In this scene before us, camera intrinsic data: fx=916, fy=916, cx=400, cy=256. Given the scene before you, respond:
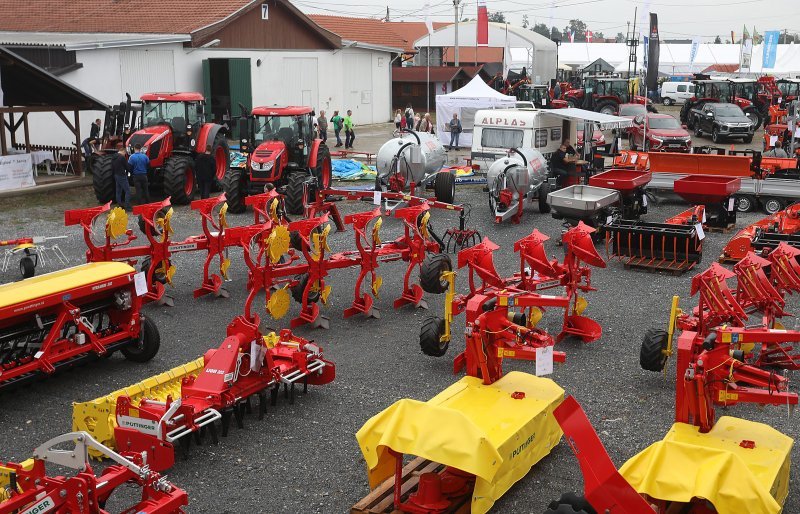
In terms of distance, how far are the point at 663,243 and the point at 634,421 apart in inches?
248

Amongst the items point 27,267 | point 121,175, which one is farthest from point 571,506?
point 121,175

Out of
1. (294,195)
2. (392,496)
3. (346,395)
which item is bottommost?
(346,395)

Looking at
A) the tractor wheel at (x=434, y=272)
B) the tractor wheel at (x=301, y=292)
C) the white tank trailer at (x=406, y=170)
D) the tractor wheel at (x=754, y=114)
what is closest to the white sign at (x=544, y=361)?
the tractor wheel at (x=434, y=272)

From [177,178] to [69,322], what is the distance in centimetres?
952

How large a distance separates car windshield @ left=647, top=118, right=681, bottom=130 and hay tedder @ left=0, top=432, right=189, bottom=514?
24.4 m

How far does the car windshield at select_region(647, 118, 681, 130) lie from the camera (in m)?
27.6

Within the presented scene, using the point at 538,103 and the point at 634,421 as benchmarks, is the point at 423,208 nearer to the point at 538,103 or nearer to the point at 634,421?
the point at 634,421

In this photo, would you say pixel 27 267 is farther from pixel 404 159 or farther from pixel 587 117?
pixel 587 117

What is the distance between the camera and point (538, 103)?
32562mm

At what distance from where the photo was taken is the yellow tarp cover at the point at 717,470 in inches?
221

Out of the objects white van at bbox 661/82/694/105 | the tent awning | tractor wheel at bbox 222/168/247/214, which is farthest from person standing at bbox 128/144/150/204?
white van at bbox 661/82/694/105

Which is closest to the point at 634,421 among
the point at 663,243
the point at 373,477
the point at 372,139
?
the point at 373,477

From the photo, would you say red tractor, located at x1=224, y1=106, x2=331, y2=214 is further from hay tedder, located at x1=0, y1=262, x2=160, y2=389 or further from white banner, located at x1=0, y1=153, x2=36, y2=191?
hay tedder, located at x1=0, y1=262, x2=160, y2=389

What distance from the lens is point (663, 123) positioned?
27797 millimetres
